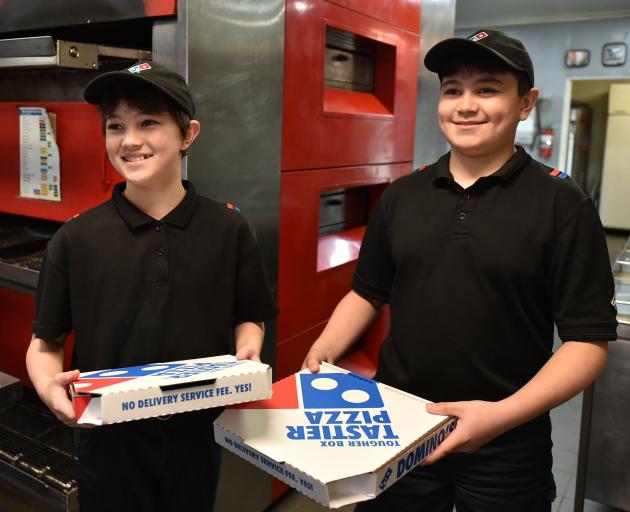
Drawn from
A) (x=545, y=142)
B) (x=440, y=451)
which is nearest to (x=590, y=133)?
(x=545, y=142)

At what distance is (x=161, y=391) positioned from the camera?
935mm

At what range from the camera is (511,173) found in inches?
43.3

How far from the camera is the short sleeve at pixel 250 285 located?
4.24 feet

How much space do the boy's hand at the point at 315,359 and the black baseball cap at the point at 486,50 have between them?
23.7 inches

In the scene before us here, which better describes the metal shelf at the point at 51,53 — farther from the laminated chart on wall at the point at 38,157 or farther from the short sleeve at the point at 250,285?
the short sleeve at the point at 250,285

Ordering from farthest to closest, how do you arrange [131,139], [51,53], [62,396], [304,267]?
1. [304,267]
2. [51,53]
3. [131,139]
4. [62,396]

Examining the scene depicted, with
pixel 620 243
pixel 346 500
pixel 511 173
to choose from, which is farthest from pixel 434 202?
Answer: pixel 620 243

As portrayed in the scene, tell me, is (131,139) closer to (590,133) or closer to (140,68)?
(140,68)

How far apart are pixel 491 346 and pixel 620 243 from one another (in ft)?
26.7

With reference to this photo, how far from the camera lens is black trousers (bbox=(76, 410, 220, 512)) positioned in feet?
3.97

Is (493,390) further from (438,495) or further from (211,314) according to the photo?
(211,314)

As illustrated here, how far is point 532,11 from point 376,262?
22.3 feet

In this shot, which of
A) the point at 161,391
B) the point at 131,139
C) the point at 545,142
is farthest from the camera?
the point at 545,142

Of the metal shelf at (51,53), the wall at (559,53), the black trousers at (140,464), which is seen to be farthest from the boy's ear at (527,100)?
the wall at (559,53)
